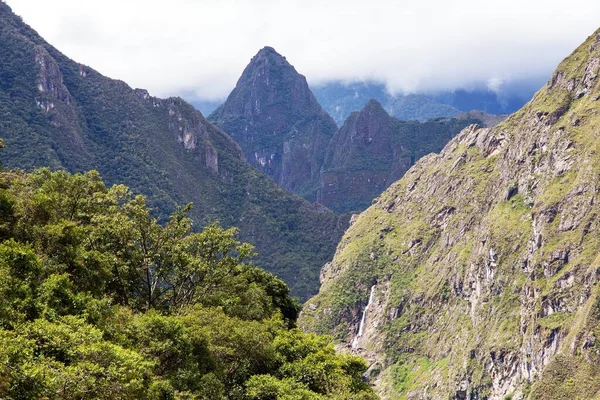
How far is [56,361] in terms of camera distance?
24000 mm

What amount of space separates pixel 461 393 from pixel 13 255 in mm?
186878

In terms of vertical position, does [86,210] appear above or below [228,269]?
above

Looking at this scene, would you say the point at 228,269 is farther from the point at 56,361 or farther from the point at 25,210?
the point at 56,361

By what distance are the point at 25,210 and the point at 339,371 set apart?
29132mm

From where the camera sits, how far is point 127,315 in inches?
1507

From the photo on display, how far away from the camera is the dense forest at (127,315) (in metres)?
24.5

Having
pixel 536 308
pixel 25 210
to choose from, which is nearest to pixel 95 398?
pixel 25 210

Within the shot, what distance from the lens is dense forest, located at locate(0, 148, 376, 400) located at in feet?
80.5

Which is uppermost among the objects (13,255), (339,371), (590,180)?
(590,180)

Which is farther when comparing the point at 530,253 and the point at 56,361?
the point at 530,253

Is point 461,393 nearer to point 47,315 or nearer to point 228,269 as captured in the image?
point 228,269

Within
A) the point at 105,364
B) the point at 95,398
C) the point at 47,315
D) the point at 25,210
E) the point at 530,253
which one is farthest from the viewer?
the point at 530,253

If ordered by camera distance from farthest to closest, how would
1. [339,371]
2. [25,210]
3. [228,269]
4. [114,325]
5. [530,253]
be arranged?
[530,253] < [228,269] < [339,371] < [25,210] < [114,325]

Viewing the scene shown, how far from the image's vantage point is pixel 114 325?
110 feet
